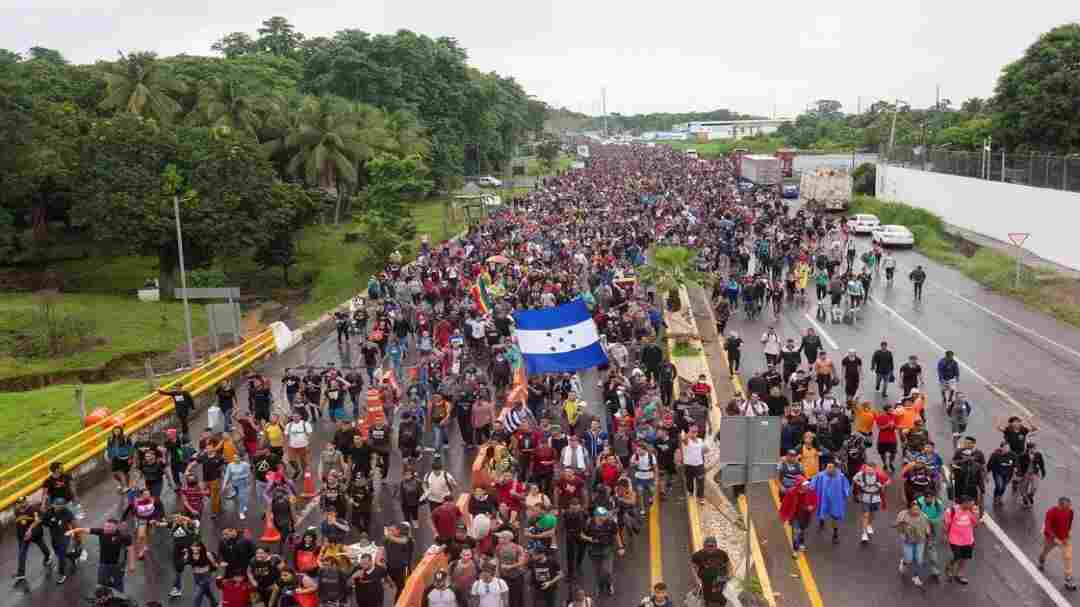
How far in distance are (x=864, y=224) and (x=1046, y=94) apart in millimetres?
9950

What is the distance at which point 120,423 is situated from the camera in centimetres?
1661

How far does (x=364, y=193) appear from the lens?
49781 mm

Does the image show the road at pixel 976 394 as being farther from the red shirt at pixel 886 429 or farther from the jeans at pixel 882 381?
the red shirt at pixel 886 429

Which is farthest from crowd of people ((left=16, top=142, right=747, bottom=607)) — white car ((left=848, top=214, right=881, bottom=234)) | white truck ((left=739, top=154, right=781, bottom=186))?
white truck ((left=739, top=154, right=781, bottom=186))

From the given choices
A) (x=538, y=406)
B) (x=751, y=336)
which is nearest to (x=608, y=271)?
(x=751, y=336)

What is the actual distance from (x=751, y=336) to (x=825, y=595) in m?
14.0

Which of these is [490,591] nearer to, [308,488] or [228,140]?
[308,488]

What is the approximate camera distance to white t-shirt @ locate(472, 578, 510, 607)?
9430 millimetres

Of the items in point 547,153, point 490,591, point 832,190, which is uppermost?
point 547,153

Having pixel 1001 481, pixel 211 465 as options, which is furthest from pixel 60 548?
pixel 1001 481

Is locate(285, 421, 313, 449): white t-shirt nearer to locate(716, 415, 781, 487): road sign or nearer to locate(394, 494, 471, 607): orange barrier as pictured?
locate(394, 494, 471, 607): orange barrier

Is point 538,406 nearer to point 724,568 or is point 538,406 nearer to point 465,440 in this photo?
point 465,440

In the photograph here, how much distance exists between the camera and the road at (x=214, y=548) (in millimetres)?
11492

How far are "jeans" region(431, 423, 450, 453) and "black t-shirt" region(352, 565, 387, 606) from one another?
5.85 m
